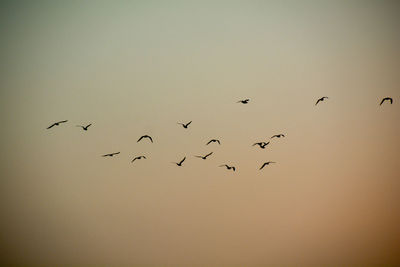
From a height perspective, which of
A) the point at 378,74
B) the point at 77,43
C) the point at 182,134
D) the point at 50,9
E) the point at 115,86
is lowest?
the point at 182,134

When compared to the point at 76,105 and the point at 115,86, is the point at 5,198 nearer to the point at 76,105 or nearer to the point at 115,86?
the point at 76,105

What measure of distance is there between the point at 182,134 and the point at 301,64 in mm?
960

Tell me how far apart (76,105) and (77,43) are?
1.41ft

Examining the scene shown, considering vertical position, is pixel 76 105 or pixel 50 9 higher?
pixel 50 9

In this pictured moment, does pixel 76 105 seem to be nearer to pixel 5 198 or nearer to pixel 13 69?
pixel 13 69

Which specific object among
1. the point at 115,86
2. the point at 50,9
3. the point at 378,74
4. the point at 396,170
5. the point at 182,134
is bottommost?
the point at 396,170

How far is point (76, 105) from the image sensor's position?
1586 millimetres

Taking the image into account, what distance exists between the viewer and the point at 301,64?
1628 millimetres

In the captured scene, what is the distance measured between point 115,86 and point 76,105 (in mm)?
291

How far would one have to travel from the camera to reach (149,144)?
160 centimetres

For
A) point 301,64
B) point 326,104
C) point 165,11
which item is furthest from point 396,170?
point 165,11

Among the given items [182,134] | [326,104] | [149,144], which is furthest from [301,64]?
[149,144]

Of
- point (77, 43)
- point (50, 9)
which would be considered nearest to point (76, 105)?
point (77, 43)

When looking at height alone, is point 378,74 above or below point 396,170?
above
